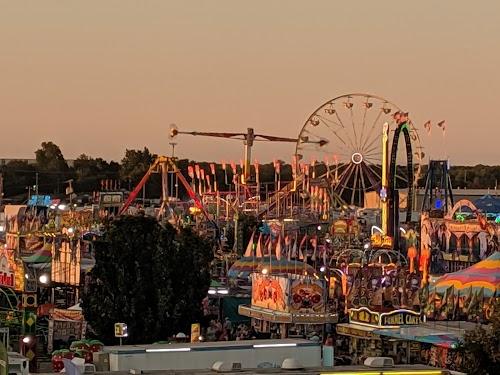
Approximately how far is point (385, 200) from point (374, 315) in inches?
1026

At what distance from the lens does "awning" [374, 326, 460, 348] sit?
89.2 feet

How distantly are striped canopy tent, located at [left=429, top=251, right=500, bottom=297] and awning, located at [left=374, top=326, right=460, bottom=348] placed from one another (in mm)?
5278

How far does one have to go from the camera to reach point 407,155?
5891cm

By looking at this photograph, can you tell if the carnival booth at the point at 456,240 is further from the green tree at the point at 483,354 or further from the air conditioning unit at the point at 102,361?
the air conditioning unit at the point at 102,361

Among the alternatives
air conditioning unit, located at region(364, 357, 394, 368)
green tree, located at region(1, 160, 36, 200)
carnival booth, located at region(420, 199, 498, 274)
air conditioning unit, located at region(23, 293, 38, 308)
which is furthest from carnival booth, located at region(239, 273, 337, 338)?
green tree, located at region(1, 160, 36, 200)

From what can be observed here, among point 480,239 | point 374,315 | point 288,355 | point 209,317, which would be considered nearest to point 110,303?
point 209,317

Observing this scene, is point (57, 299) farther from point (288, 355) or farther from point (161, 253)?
point (288, 355)

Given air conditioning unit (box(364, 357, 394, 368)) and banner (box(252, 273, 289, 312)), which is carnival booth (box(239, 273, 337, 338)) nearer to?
banner (box(252, 273, 289, 312))

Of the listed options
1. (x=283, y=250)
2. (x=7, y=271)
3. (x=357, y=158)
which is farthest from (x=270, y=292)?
(x=357, y=158)

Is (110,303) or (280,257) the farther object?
(280,257)

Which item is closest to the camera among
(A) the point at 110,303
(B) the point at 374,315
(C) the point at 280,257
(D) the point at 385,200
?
(B) the point at 374,315

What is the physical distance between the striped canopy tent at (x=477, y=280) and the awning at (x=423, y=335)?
208 inches

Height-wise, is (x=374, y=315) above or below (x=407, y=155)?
below

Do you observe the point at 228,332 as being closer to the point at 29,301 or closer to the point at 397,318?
the point at 397,318
